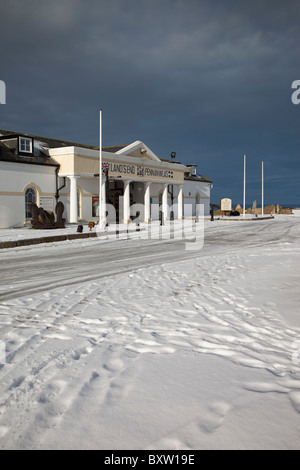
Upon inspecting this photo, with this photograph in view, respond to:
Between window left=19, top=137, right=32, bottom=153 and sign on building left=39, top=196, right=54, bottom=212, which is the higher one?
window left=19, top=137, right=32, bottom=153

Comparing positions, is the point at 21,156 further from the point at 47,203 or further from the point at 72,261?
the point at 72,261

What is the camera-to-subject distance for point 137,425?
2.88 m

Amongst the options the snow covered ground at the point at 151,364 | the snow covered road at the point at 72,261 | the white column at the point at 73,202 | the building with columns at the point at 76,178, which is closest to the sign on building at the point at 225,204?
the building with columns at the point at 76,178

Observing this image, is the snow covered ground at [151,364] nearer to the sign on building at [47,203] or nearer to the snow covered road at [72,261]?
the snow covered road at [72,261]

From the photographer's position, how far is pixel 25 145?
2803 cm

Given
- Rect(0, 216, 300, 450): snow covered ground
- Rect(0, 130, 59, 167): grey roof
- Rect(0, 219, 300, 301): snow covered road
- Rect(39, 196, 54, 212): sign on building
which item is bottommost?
Rect(0, 216, 300, 450): snow covered ground

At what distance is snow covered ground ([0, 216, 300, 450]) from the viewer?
282 centimetres

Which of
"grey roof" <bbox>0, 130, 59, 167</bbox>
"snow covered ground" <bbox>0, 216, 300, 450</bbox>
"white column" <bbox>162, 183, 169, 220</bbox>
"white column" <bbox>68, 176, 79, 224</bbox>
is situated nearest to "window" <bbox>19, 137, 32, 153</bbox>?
"grey roof" <bbox>0, 130, 59, 167</bbox>

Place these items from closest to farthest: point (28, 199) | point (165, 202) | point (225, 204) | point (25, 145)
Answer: point (25, 145)
point (28, 199)
point (165, 202)
point (225, 204)

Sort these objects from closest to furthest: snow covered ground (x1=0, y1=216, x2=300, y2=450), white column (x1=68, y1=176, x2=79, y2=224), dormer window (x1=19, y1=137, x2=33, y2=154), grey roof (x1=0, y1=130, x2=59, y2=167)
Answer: snow covered ground (x1=0, y1=216, x2=300, y2=450) → grey roof (x1=0, y1=130, x2=59, y2=167) → dormer window (x1=19, y1=137, x2=33, y2=154) → white column (x1=68, y1=176, x2=79, y2=224)

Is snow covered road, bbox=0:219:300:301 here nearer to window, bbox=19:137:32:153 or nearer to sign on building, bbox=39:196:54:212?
sign on building, bbox=39:196:54:212

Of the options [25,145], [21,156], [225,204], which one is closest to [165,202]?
[225,204]

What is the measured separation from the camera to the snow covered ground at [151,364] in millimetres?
2816

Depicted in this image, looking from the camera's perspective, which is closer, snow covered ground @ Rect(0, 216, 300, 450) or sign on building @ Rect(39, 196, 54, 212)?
snow covered ground @ Rect(0, 216, 300, 450)
